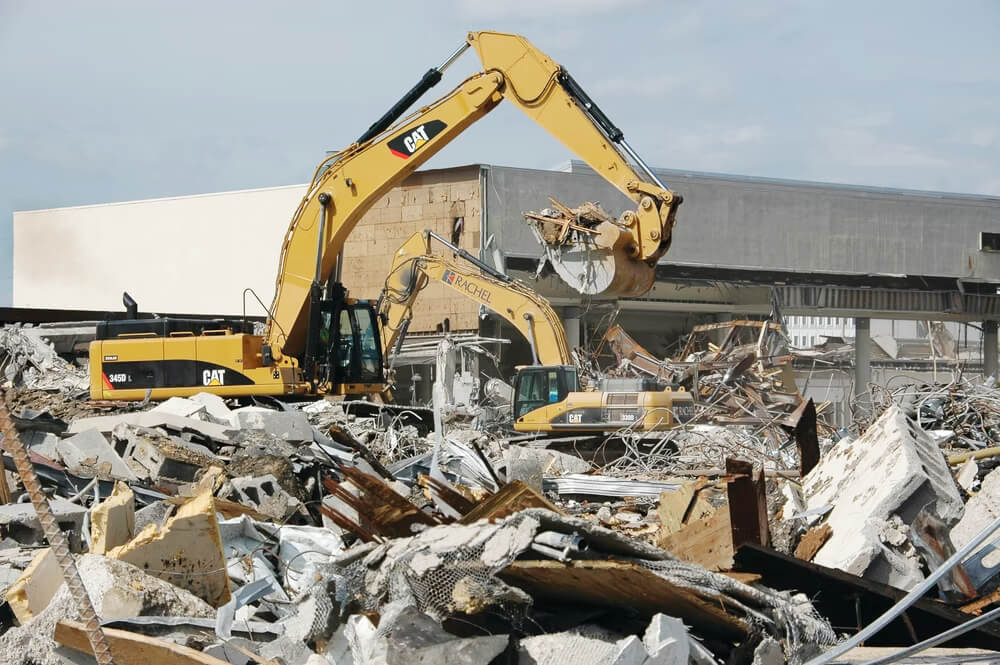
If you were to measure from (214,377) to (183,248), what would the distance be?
1008 inches

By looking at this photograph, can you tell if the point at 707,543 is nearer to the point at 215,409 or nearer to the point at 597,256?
the point at 215,409

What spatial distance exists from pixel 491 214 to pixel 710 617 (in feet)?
80.6

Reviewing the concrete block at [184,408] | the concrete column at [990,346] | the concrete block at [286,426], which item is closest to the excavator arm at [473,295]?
the concrete block at [184,408]

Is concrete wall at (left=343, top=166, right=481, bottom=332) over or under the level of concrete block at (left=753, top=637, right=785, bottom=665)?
over

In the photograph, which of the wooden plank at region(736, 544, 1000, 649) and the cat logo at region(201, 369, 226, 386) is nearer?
the wooden plank at region(736, 544, 1000, 649)

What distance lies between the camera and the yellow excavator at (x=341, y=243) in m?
13.8

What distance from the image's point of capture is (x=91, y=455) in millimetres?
9172

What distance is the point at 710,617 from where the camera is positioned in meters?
4.42

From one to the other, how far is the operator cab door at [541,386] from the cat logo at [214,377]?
4.45m

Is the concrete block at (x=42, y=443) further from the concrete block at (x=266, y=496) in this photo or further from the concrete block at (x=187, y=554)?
the concrete block at (x=187, y=554)

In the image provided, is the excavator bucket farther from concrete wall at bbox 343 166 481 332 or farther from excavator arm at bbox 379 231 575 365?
concrete wall at bbox 343 166 481 332

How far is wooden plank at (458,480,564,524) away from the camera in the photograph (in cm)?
482

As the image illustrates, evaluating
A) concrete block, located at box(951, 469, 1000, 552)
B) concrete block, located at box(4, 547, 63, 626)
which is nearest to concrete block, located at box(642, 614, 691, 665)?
concrete block, located at box(951, 469, 1000, 552)

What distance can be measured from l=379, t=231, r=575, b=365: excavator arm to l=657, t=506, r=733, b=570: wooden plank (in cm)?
989
